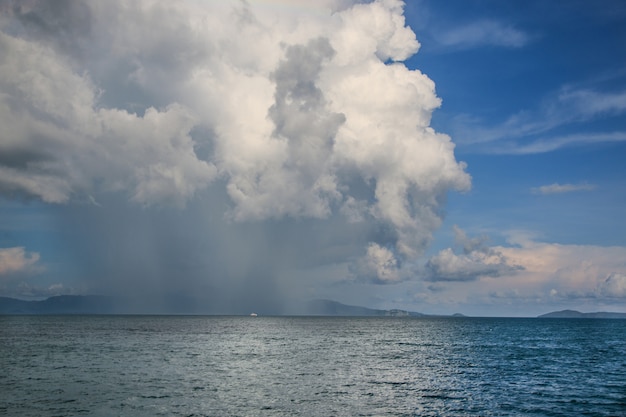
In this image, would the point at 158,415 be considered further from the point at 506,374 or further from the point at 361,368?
the point at 506,374

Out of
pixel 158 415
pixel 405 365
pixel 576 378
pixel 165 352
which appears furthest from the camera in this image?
pixel 165 352

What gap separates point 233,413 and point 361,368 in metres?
37.5

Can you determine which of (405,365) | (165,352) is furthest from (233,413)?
(165,352)

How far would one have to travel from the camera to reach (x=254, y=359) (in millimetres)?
91438

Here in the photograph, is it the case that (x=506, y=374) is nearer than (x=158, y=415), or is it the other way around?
(x=158, y=415)

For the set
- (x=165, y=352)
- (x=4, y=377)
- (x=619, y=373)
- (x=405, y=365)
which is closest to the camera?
(x=4, y=377)

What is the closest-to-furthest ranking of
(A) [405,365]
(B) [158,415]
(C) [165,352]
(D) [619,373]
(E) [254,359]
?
(B) [158,415], (D) [619,373], (A) [405,365], (E) [254,359], (C) [165,352]

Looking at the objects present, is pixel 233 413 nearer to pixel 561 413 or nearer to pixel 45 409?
pixel 45 409

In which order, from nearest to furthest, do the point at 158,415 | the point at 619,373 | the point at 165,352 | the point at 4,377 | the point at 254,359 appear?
the point at 158,415, the point at 4,377, the point at 619,373, the point at 254,359, the point at 165,352

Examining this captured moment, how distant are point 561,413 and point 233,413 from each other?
32899 mm

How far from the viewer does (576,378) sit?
71500 mm

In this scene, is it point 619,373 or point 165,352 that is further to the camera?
point 165,352

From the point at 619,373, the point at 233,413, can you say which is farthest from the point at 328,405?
the point at 619,373

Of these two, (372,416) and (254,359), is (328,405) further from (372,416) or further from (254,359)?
(254,359)
